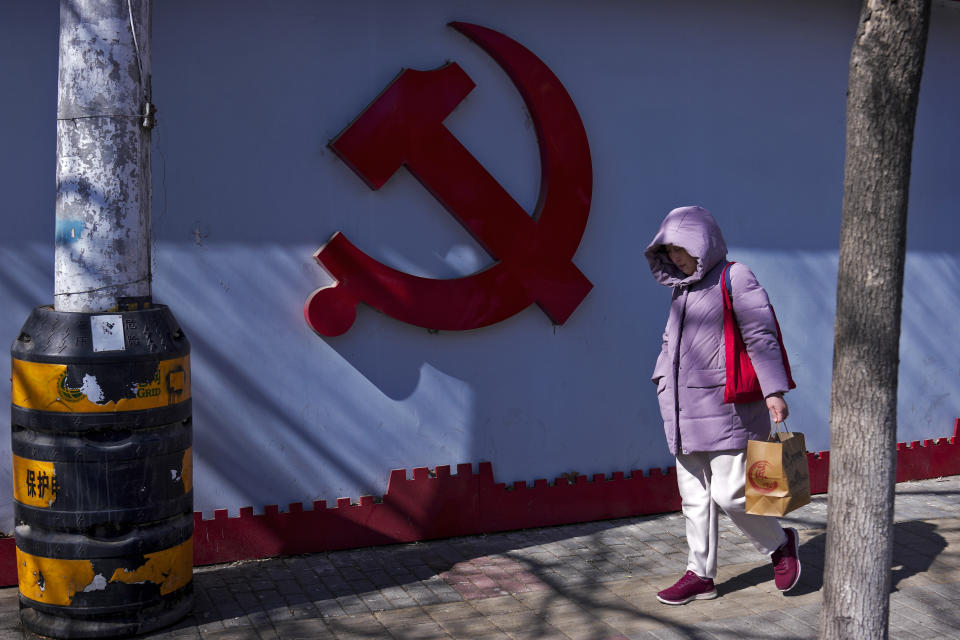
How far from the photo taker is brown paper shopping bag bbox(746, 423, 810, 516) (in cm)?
439

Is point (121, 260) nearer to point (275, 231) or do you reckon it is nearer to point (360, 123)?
point (275, 231)

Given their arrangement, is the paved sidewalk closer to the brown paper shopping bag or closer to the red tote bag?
the brown paper shopping bag

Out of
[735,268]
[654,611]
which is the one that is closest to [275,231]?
[735,268]

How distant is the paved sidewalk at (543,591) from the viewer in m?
4.47

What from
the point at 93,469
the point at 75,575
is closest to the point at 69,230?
the point at 93,469

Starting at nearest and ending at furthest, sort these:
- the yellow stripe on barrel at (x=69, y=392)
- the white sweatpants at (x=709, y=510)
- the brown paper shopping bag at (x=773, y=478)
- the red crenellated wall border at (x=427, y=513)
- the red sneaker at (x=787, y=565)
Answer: the yellow stripe on barrel at (x=69, y=392), the brown paper shopping bag at (x=773, y=478), the white sweatpants at (x=709, y=510), the red sneaker at (x=787, y=565), the red crenellated wall border at (x=427, y=513)

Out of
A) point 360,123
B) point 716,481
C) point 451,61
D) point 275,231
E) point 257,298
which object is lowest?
point 716,481

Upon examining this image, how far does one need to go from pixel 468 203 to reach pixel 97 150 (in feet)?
6.92

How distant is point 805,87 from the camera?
6625 millimetres

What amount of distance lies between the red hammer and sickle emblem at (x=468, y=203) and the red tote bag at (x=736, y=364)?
4.51 ft

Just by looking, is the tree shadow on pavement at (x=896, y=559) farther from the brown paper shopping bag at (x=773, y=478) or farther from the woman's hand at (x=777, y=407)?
the woman's hand at (x=777, y=407)

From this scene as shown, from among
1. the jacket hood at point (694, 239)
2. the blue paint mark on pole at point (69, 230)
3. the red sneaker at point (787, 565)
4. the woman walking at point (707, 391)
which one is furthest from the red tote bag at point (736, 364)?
the blue paint mark on pole at point (69, 230)

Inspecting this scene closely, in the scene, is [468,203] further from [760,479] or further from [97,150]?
[760,479]

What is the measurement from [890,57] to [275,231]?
10.6ft
